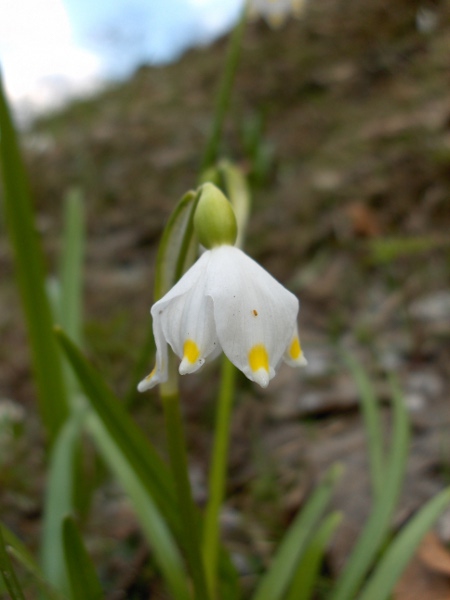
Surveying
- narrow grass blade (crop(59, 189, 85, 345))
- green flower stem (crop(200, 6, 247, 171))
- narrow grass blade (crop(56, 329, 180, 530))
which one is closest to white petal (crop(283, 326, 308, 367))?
narrow grass blade (crop(56, 329, 180, 530))

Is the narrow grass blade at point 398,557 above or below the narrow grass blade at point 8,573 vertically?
below

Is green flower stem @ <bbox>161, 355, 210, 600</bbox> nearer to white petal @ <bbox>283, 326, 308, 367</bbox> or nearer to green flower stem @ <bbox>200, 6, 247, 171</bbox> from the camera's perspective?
white petal @ <bbox>283, 326, 308, 367</bbox>

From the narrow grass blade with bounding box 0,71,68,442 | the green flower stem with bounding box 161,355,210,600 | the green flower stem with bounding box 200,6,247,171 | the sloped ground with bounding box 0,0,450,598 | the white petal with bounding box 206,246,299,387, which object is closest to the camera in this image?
the white petal with bounding box 206,246,299,387

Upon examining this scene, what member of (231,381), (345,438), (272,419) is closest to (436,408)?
(345,438)

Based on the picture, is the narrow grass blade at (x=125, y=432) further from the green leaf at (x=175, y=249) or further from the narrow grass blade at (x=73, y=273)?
the narrow grass blade at (x=73, y=273)

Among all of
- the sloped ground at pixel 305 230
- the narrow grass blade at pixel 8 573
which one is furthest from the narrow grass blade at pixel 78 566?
the sloped ground at pixel 305 230

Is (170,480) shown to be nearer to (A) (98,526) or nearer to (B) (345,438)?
(A) (98,526)
